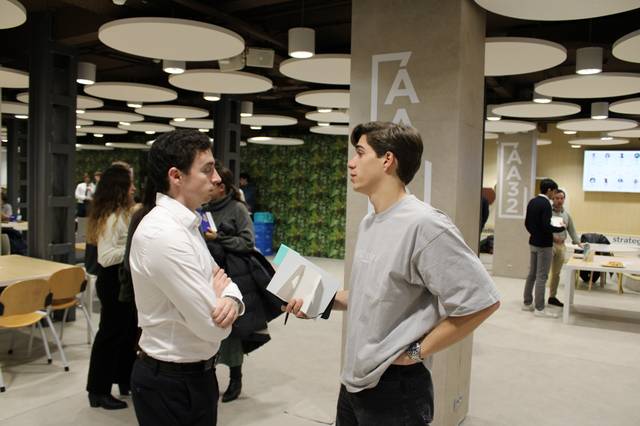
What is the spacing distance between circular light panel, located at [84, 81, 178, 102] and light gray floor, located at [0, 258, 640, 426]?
2842 millimetres

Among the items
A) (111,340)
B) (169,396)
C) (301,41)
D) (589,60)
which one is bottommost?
(111,340)

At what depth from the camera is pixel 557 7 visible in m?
3.15

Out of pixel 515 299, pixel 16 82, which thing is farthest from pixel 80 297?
pixel 515 299

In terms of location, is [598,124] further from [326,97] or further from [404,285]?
[404,285]

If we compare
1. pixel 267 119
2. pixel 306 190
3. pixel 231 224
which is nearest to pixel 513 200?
pixel 267 119

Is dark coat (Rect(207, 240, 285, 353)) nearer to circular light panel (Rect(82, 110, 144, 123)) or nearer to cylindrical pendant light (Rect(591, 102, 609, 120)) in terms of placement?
cylindrical pendant light (Rect(591, 102, 609, 120))

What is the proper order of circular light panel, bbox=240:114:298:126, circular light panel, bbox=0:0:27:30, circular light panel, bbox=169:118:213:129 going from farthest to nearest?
1. circular light panel, bbox=169:118:213:129
2. circular light panel, bbox=240:114:298:126
3. circular light panel, bbox=0:0:27:30

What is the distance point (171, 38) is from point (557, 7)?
2.65 meters

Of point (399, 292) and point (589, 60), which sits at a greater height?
point (589, 60)

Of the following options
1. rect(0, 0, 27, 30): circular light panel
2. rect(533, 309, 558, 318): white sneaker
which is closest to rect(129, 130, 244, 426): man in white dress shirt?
rect(0, 0, 27, 30): circular light panel

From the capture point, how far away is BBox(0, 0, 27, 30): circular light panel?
3623mm

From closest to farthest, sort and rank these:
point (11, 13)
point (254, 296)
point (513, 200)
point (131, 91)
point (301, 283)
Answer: point (301, 283)
point (254, 296)
point (11, 13)
point (131, 91)
point (513, 200)

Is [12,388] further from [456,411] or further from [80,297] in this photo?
Result: [456,411]

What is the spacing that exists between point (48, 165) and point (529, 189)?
28.1 feet
